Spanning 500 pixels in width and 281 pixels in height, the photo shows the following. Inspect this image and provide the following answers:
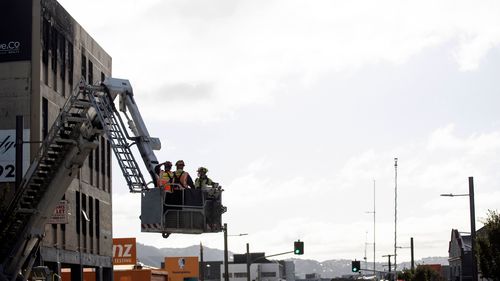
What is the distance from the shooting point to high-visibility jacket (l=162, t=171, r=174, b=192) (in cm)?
1997

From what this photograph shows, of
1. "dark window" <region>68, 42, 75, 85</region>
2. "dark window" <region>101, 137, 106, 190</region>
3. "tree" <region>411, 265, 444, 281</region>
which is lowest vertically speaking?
"tree" <region>411, 265, 444, 281</region>

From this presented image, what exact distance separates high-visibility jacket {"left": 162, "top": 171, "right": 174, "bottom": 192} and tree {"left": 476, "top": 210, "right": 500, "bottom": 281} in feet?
77.6

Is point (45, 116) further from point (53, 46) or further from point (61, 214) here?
point (61, 214)

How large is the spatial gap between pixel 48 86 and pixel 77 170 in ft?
65.4

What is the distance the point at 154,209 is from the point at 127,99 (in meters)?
4.56

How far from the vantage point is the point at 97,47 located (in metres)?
54.4

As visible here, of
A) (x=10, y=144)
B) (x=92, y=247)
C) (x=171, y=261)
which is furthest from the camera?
(x=171, y=261)

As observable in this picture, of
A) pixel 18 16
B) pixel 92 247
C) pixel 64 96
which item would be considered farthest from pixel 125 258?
pixel 18 16

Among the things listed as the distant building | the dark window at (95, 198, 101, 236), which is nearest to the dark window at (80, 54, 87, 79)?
the dark window at (95, 198, 101, 236)

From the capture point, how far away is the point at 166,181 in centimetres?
2006

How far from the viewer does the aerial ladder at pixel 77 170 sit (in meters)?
19.9

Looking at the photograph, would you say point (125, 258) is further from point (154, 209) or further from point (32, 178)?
point (154, 209)

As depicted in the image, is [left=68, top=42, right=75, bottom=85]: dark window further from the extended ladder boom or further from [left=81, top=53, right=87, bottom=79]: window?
the extended ladder boom

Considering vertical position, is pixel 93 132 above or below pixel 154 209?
above
